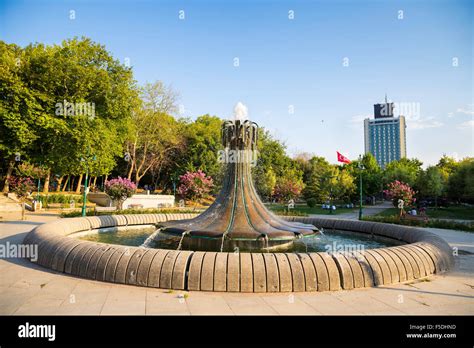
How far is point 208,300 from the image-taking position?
5730 millimetres

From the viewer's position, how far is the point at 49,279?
6891 millimetres

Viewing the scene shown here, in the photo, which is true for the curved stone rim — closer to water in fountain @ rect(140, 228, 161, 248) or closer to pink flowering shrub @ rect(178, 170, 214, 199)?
water in fountain @ rect(140, 228, 161, 248)

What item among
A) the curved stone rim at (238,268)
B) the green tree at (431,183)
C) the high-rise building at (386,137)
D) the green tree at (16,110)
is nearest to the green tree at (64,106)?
the green tree at (16,110)

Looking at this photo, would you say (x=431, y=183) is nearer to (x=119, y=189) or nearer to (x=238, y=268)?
(x=119, y=189)

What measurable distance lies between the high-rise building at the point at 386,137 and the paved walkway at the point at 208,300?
186m

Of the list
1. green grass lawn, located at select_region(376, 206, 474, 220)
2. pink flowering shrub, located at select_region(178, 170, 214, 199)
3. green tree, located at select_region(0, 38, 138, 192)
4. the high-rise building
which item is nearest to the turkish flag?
green grass lawn, located at select_region(376, 206, 474, 220)

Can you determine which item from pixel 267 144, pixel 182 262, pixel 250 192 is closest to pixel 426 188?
pixel 267 144

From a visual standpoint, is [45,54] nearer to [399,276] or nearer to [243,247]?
[243,247]

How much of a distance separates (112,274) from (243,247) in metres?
4.24

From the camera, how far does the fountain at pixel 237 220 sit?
9680mm

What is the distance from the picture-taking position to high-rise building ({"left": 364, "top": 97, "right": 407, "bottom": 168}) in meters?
177

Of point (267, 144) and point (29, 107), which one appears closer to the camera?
point (29, 107)

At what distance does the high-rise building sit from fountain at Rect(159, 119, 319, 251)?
183m

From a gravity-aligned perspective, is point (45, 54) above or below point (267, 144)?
above
